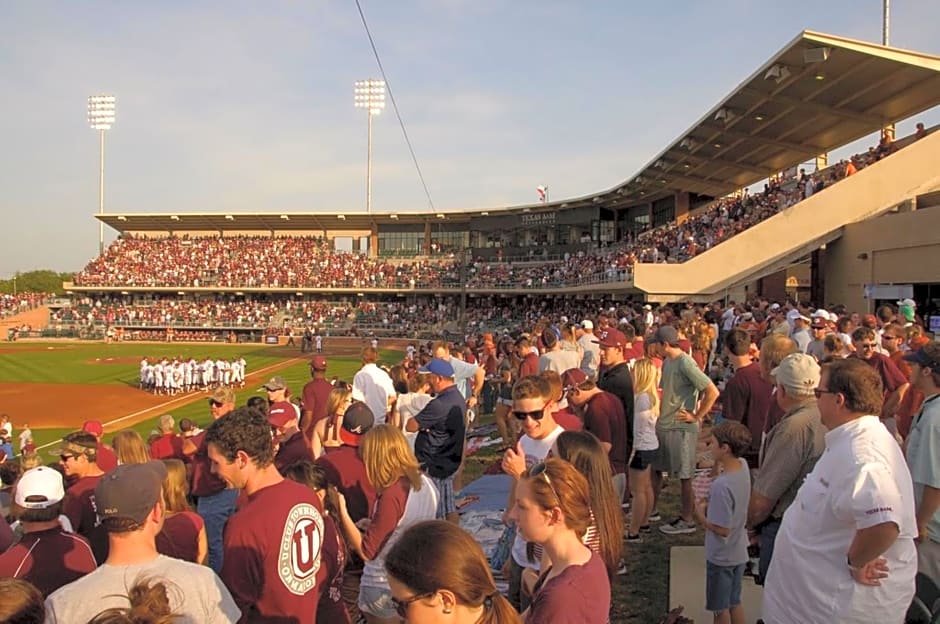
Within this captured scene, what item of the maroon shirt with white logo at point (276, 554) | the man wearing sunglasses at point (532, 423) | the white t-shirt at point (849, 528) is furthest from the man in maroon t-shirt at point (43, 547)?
the white t-shirt at point (849, 528)

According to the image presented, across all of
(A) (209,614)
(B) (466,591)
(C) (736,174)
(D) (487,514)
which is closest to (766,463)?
(B) (466,591)

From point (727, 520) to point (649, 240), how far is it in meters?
33.3

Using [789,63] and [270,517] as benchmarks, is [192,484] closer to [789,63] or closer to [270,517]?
[270,517]

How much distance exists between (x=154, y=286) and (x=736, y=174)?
46408 mm

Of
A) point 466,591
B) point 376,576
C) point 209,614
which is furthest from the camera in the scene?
point 376,576

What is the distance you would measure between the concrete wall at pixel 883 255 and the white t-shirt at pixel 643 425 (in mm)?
Result: 14891

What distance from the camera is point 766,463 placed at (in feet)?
14.2

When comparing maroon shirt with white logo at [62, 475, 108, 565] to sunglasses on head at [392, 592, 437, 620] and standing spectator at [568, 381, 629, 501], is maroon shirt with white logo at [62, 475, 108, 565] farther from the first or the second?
standing spectator at [568, 381, 629, 501]

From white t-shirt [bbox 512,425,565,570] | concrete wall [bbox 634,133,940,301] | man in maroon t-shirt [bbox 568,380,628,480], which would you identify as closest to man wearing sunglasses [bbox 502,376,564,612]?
white t-shirt [bbox 512,425,565,570]

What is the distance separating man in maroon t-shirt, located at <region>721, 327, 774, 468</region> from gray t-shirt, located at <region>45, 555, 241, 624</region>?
15.1ft

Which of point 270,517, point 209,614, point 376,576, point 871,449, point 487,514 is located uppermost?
point 871,449

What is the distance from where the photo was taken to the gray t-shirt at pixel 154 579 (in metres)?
2.70

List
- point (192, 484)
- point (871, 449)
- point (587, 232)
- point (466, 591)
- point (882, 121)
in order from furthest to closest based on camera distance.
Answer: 1. point (587, 232)
2. point (882, 121)
3. point (192, 484)
4. point (871, 449)
5. point (466, 591)

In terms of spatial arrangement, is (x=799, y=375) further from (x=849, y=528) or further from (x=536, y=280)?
(x=536, y=280)
